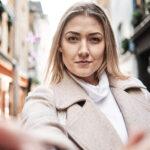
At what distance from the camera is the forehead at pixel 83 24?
820 mm

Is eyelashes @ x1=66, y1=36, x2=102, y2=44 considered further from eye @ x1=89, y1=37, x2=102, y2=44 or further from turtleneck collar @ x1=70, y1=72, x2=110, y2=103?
turtleneck collar @ x1=70, y1=72, x2=110, y2=103

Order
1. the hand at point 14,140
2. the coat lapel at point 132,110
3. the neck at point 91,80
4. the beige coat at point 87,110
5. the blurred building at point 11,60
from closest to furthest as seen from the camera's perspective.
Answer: the hand at point 14,140 → the beige coat at point 87,110 → the coat lapel at point 132,110 → the neck at point 91,80 → the blurred building at point 11,60

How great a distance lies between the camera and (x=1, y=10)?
7.13 m

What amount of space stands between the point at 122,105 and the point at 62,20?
223 mm

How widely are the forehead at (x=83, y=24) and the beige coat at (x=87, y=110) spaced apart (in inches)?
5.3

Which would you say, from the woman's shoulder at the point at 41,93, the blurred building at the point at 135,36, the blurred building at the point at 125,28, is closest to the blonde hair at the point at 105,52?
the woman's shoulder at the point at 41,93

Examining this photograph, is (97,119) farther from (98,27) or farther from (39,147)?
(39,147)

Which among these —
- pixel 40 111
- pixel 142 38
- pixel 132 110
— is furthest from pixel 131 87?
pixel 142 38

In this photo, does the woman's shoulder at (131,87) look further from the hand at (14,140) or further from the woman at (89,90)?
the hand at (14,140)

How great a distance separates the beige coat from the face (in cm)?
5

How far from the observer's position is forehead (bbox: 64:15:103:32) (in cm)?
82

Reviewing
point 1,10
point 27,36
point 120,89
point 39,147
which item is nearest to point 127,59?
point 27,36

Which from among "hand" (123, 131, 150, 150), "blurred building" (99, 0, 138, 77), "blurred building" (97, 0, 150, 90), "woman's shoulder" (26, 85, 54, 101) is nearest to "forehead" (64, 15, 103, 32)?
"woman's shoulder" (26, 85, 54, 101)

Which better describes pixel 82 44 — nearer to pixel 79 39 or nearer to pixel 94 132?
pixel 79 39
